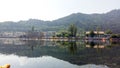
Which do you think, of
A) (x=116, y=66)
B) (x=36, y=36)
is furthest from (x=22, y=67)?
(x=36, y=36)

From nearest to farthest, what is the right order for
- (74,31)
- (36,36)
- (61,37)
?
1. (74,31)
2. (61,37)
3. (36,36)

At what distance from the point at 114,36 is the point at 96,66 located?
8334cm

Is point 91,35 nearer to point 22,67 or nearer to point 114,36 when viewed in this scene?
point 114,36

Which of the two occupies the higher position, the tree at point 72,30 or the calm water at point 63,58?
the tree at point 72,30

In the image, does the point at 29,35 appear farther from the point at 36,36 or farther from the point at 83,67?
the point at 83,67

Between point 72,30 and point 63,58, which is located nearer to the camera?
point 63,58

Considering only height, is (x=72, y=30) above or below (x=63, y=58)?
above

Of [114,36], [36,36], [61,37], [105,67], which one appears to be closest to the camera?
[105,67]

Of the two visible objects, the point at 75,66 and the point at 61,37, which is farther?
the point at 61,37

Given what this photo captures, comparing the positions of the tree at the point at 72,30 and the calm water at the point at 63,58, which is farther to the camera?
the tree at the point at 72,30

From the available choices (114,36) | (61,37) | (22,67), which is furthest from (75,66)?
(61,37)

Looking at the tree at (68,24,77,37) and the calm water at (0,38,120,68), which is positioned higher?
the tree at (68,24,77,37)

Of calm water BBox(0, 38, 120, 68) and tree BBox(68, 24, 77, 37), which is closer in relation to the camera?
calm water BBox(0, 38, 120, 68)

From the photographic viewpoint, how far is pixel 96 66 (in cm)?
2444
